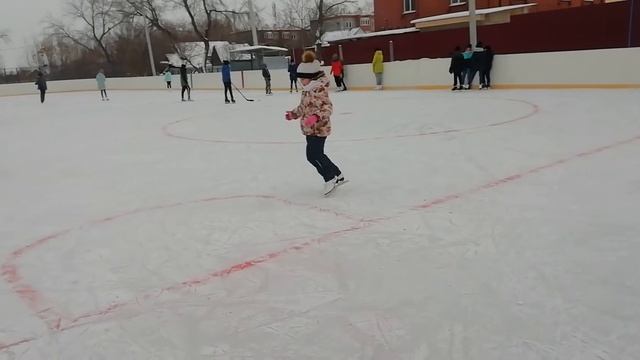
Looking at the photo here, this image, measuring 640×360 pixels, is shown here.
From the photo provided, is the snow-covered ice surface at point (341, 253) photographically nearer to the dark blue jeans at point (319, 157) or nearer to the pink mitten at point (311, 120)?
the dark blue jeans at point (319, 157)

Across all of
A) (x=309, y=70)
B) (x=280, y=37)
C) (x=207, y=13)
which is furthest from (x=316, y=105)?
(x=280, y=37)

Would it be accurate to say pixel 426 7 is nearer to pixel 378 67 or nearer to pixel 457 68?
pixel 378 67

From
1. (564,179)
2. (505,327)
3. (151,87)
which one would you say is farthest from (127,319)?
(151,87)

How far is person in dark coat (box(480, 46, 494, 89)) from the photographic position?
544 inches

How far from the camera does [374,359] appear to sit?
2.17 metres

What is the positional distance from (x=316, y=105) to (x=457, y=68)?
10.9 meters

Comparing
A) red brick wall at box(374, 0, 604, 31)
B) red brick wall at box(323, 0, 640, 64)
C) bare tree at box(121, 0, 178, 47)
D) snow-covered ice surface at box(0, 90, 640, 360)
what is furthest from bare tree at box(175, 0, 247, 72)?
snow-covered ice surface at box(0, 90, 640, 360)

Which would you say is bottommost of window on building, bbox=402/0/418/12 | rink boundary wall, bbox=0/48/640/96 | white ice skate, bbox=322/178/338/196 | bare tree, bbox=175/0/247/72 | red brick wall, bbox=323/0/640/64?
white ice skate, bbox=322/178/338/196

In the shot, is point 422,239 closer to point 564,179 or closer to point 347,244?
point 347,244

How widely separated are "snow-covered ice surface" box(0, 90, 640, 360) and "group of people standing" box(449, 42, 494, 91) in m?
7.00

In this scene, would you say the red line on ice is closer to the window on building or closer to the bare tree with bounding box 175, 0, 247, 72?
the window on building

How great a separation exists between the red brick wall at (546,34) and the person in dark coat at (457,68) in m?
3.16

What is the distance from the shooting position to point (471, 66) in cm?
1406

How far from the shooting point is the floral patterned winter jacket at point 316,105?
4.48 m
